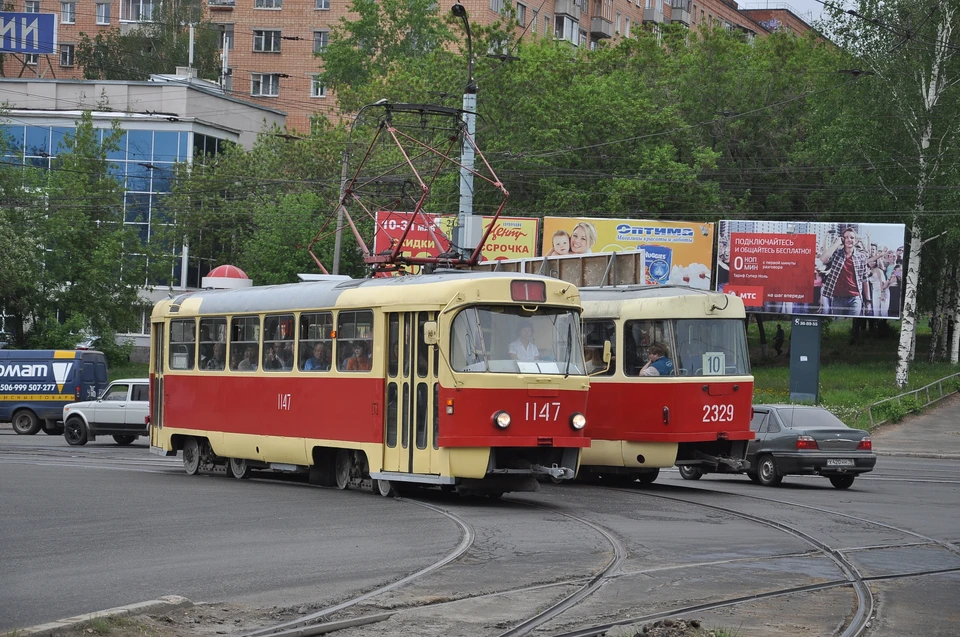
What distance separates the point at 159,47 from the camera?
8594cm

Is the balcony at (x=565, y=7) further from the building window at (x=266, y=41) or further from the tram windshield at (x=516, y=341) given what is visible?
the tram windshield at (x=516, y=341)

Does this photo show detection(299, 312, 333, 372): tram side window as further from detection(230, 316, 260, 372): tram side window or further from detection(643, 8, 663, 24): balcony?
detection(643, 8, 663, 24): balcony

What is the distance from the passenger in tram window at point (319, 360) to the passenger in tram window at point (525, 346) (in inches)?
126

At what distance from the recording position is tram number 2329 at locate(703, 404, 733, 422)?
63.2ft

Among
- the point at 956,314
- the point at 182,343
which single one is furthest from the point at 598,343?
the point at 956,314

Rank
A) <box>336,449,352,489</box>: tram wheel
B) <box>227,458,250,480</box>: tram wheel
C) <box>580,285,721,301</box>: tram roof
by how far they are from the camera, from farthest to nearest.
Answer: <box>227,458,250,480</box>: tram wheel, <box>580,285,721,301</box>: tram roof, <box>336,449,352,489</box>: tram wheel

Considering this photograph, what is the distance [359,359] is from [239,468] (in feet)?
14.4

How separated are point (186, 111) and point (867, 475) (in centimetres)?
4665

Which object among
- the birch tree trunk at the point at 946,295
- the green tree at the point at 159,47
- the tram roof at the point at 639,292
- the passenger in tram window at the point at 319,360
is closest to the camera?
the passenger in tram window at the point at 319,360

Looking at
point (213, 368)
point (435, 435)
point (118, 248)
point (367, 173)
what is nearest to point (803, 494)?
point (435, 435)

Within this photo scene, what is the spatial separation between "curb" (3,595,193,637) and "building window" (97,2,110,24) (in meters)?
86.3

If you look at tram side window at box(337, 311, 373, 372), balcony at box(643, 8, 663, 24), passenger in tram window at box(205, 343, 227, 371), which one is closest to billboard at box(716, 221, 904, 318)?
passenger in tram window at box(205, 343, 227, 371)

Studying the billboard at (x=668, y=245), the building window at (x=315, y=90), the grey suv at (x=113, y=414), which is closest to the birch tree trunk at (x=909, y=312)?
the billboard at (x=668, y=245)

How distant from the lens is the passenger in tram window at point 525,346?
656 inches
